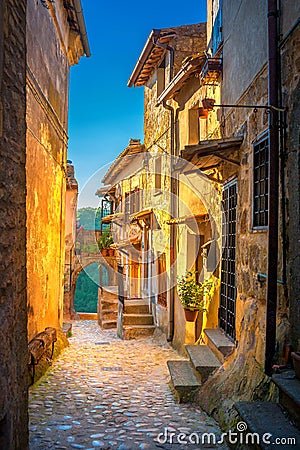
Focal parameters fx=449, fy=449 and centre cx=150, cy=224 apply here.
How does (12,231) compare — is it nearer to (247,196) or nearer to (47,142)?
(247,196)

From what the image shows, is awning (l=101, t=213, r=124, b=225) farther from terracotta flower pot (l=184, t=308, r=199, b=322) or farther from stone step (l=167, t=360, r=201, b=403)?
stone step (l=167, t=360, r=201, b=403)

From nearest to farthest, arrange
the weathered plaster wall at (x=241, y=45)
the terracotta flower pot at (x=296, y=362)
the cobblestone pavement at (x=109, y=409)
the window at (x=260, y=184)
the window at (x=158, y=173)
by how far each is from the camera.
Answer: the terracotta flower pot at (x=296, y=362) → the cobblestone pavement at (x=109, y=409) → the window at (x=260, y=184) → the weathered plaster wall at (x=241, y=45) → the window at (x=158, y=173)

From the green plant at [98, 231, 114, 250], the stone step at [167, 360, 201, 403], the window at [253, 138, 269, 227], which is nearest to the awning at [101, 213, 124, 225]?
the green plant at [98, 231, 114, 250]

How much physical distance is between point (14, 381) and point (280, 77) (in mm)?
3791

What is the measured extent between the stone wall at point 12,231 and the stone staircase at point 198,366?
2.83m

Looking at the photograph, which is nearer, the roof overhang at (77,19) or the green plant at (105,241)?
the roof overhang at (77,19)

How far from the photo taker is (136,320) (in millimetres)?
14188

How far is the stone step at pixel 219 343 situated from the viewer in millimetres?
6633

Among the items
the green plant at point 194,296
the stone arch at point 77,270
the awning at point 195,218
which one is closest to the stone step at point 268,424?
the green plant at point 194,296

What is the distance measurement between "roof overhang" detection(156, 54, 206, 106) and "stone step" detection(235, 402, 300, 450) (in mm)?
7287

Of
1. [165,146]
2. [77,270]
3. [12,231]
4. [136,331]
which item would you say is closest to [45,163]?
[12,231]

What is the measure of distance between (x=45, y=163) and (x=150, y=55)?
7.21 metres

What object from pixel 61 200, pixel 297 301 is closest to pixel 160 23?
pixel 61 200

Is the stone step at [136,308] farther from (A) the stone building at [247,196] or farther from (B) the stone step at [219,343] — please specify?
(B) the stone step at [219,343]
